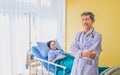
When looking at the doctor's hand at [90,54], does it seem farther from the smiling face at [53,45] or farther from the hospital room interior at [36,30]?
the smiling face at [53,45]

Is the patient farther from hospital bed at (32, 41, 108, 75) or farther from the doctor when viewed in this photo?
the doctor

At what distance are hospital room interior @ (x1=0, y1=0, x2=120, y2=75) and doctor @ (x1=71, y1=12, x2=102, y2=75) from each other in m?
0.94

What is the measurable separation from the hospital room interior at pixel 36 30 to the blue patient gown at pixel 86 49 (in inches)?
36.1

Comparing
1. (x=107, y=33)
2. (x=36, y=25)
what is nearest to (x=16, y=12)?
(x=36, y=25)

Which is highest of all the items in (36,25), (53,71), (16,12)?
(16,12)

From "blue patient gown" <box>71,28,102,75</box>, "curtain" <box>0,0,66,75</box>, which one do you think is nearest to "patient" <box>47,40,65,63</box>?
"curtain" <box>0,0,66,75</box>

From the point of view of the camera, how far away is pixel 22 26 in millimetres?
3762

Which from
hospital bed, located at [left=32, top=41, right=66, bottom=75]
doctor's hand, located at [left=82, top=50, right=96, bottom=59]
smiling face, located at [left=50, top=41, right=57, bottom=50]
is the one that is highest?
doctor's hand, located at [left=82, top=50, right=96, bottom=59]

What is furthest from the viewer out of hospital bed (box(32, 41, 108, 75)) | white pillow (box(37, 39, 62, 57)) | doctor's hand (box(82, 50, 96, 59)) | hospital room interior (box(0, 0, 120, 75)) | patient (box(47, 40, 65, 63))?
hospital room interior (box(0, 0, 120, 75))

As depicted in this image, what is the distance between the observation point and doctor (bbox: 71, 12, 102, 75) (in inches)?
85.0

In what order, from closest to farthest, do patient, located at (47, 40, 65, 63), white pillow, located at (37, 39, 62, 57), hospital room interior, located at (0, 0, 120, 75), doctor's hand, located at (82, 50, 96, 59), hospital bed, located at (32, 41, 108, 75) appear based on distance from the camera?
doctor's hand, located at (82, 50, 96, 59) → hospital bed, located at (32, 41, 108, 75) → patient, located at (47, 40, 65, 63) → white pillow, located at (37, 39, 62, 57) → hospital room interior, located at (0, 0, 120, 75)

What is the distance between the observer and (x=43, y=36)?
4141 millimetres

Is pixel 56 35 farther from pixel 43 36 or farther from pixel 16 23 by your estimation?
pixel 16 23

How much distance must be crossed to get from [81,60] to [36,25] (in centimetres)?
200
